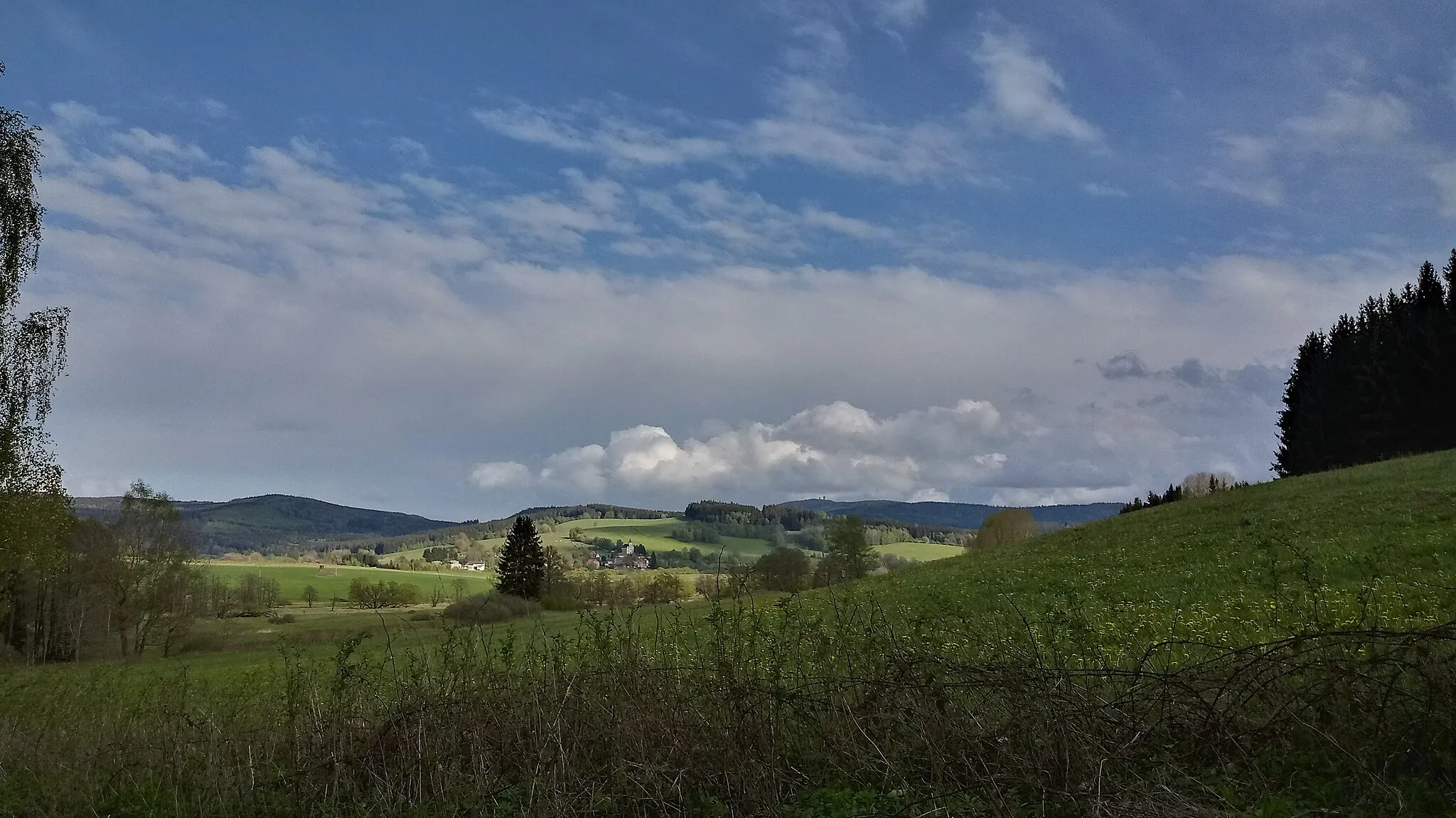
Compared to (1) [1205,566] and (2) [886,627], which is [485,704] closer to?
(2) [886,627]

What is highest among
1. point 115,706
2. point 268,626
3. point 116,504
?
point 116,504

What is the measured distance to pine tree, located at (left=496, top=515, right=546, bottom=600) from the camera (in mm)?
71688

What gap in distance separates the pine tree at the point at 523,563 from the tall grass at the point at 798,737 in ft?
202

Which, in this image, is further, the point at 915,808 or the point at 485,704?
the point at 485,704

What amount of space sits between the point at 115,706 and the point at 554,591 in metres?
58.3

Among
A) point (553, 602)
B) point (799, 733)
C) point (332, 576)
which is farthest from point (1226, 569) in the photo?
point (332, 576)

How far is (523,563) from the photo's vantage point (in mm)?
77188

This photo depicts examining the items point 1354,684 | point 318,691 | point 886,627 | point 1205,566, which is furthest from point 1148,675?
point 1205,566

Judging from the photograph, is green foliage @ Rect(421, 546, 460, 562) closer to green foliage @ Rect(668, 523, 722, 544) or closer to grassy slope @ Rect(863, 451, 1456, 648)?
green foliage @ Rect(668, 523, 722, 544)

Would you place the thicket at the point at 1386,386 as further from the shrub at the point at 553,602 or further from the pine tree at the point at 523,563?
the pine tree at the point at 523,563

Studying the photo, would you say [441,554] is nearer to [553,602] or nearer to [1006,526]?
[553,602]

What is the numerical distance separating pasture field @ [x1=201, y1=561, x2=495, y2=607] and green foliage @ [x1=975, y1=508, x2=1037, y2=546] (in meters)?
55.4

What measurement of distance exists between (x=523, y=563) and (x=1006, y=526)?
127 ft

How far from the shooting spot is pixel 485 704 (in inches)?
320
